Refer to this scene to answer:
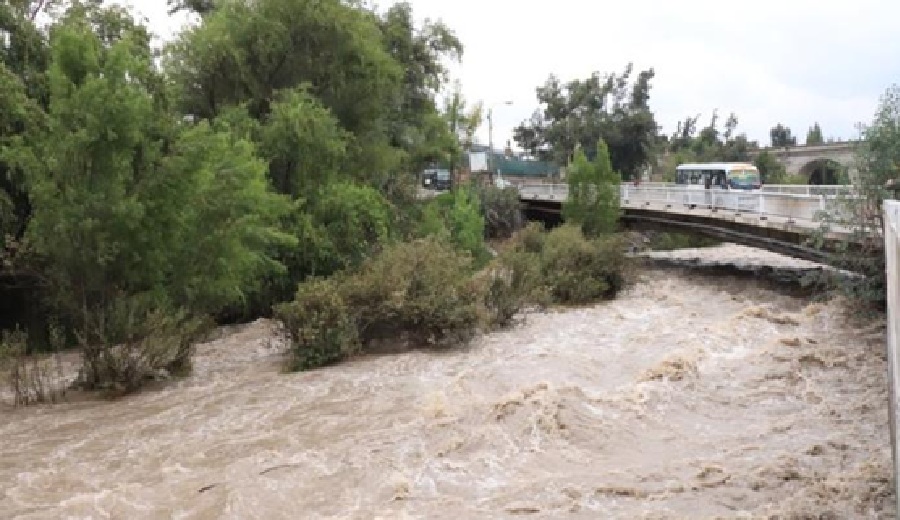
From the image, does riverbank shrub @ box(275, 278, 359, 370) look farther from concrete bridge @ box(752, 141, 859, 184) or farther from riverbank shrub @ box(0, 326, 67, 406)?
Answer: concrete bridge @ box(752, 141, 859, 184)

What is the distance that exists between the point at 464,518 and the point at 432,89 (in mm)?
30846

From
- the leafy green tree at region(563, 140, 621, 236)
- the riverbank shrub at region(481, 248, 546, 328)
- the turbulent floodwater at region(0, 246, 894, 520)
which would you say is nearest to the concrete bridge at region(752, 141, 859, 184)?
the leafy green tree at region(563, 140, 621, 236)

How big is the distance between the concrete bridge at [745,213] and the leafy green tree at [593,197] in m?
1.41

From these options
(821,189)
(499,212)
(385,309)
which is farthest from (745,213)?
(499,212)

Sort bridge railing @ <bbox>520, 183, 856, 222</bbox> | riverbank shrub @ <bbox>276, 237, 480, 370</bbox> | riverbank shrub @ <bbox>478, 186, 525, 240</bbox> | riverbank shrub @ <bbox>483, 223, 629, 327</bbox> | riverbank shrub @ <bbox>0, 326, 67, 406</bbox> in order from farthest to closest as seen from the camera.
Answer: riverbank shrub @ <bbox>478, 186, 525, 240</bbox>
riverbank shrub @ <bbox>483, 223, 629, 327</bbox>
bridge railing @ <bbox>520, 183, 856, 222</bbox>
riverbank shrub @ <bbox>276, 237, 480, 370</bbox>
riverbank shrub @ <bbox>0, 326, 67, 406</bbox>

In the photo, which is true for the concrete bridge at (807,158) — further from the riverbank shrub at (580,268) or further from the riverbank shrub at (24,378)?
the riverbank shrub at (24,378)

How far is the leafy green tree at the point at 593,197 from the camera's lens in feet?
108

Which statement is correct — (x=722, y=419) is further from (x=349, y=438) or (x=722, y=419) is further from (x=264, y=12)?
(x=264, y=12)

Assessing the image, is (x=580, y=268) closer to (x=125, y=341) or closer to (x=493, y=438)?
(x=125, y=341)

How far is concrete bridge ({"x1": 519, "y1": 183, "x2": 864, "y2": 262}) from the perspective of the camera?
19.1 meters

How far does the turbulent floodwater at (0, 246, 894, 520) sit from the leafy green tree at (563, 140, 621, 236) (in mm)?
16727

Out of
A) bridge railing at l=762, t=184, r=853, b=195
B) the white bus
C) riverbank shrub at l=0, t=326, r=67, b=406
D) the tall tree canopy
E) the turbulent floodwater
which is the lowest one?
the turbulent floodwater

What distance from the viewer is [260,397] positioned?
12.7m

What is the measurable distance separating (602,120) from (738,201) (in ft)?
126
